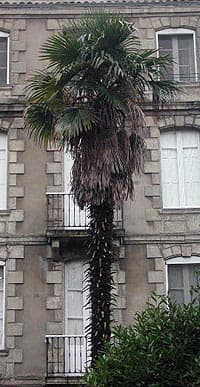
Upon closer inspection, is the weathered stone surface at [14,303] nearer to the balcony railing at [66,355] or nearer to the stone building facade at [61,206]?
the stone building facade at [61,206]

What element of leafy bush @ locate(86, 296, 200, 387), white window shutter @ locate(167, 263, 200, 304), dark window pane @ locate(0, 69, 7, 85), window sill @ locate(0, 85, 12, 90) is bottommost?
leafy bush @ locate(86, 296, 200, 387)

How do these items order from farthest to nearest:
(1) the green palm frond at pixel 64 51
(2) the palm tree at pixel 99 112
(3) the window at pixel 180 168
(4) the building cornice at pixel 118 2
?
(4) the building cornice at pixel 118 2 → (3) the window at pixel 180 168 → (1) the green palm frond at pixel 64 51 → (2) the palm tree at pixel 99 112

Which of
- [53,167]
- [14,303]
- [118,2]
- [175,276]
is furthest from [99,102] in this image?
[118,2]

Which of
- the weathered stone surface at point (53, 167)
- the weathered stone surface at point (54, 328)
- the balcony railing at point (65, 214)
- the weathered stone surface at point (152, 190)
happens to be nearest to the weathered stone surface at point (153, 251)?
the balcony railing at point (65, 214)

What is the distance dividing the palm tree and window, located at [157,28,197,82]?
17.5ft

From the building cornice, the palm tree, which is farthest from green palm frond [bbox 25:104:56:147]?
the building cornice

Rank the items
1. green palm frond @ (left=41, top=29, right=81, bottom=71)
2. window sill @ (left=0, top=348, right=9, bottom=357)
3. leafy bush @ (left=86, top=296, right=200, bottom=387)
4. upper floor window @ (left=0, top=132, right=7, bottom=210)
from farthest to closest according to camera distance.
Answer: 1. upper floor window @ (left=0, top=132, right=7, bottom=210)
2. window sill @ (left=0, top=348, right=9, bottom=357)
3. green palm frond @ (left=41, top=29, right=81, bottom=71)
4. leafy bush @ (left=86, top=296, right=200, bottom=387)

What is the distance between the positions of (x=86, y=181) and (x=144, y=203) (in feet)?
17.6

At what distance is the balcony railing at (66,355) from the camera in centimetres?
1958

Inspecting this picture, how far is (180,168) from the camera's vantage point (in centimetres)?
2159

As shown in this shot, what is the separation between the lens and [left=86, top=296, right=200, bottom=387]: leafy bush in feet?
40.5

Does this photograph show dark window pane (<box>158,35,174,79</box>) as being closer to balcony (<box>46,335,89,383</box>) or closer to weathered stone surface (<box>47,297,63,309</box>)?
weathered stone surface (<box>47,297,63,309</box>)

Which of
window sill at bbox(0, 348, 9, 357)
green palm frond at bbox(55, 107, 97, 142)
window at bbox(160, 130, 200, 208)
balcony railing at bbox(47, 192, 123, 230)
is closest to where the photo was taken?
green palm frond at bbox(55, 107, 97, 142)

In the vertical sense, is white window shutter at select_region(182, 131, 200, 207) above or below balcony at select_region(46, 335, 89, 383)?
above
